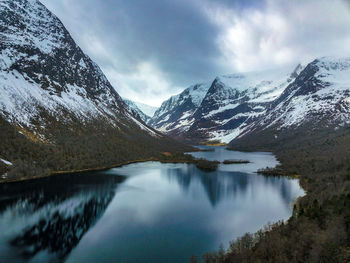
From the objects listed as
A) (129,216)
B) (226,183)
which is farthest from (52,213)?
Result: (226,183)

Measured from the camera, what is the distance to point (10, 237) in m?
49.8

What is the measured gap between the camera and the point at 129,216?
65000mm

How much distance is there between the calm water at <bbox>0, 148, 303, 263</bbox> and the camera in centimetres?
4584

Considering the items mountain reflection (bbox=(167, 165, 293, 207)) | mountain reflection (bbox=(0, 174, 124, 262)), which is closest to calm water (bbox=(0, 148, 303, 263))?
mountain reflection (bbox=(0, 174, 124, 262))

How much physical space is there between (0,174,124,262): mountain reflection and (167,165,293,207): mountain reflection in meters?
35.5

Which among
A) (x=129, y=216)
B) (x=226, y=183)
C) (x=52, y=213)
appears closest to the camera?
(x=129, y=216)

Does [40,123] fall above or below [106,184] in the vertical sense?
above

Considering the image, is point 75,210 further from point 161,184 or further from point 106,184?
point 161,184

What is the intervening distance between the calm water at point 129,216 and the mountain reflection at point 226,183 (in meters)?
0.43

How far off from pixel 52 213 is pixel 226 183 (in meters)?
72.8

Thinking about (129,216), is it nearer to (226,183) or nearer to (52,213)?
(52,213)

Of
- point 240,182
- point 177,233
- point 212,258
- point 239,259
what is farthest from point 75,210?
point 240,182

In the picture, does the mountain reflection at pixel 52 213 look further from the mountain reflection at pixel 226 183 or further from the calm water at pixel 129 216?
the mountain reflection at pixel 226 183

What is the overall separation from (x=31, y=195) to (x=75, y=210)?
2357 centimetres
